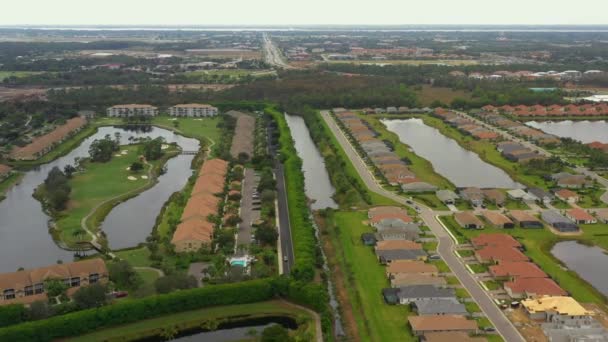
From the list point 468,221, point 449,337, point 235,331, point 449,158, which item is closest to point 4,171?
point 235,331

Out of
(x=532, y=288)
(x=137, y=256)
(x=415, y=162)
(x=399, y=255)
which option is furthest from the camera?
(x=415, y=162)

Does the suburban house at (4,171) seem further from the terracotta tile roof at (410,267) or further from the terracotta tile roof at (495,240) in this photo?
the terracotta tile roof at (495,240)

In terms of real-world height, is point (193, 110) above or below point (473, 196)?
above

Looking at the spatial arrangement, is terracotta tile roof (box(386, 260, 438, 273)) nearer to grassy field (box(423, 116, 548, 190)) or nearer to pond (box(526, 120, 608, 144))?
grassy field (box(423, 116, 548, 190))

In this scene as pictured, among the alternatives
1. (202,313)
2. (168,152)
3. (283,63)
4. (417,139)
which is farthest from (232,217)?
(283,63)

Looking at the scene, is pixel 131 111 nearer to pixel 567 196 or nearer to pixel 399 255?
pixel 399 255

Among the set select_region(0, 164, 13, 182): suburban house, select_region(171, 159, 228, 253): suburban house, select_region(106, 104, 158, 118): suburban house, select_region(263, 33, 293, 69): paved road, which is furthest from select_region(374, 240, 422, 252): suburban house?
select_region(263, 33, 293, 69): paved road
